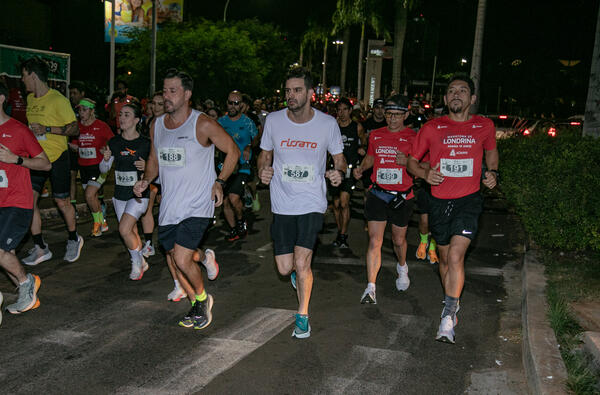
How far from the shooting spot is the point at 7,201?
5328 mm

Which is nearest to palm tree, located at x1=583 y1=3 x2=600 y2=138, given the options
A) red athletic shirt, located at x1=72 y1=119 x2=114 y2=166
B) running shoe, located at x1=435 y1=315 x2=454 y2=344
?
running shoe, located at x1=435 y1=315 x2=454 y2=344

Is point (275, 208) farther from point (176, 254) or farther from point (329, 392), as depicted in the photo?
point (329, 392)

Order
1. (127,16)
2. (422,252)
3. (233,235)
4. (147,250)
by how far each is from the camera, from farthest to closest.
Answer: (127,16)
(233,235)
(422,252)
(147,250)

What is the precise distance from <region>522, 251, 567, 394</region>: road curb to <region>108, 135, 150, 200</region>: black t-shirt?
4.44 m

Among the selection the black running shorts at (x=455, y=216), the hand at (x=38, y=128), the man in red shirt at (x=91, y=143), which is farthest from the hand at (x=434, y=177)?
the man in red shirt at (x=91, y=143)

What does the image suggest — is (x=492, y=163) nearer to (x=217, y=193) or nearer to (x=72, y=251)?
(x=217, y=193)

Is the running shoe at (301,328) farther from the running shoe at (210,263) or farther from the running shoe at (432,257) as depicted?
the running shoe at (432,257)

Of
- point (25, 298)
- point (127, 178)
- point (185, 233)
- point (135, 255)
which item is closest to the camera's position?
point (185, 233)

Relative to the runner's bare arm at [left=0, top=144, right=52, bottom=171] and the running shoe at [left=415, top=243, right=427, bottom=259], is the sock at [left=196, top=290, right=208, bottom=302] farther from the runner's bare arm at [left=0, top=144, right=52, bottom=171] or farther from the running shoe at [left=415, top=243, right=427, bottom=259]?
the running shoe at [left=415, top=243, right=427, bottom=259]

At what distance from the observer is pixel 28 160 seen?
5270 millimetres

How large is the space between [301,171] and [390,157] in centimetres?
178

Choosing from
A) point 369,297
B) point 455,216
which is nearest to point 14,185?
point 369,297

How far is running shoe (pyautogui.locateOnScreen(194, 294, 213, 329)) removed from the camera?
17.5ft

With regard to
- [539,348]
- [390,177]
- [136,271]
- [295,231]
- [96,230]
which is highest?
[390,177]
